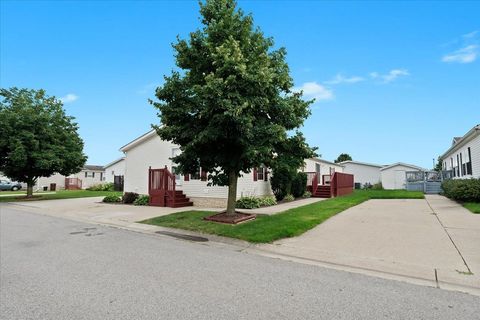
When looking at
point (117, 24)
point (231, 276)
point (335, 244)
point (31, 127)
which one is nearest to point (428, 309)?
point (231, 276)

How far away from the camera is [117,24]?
14.8 meters

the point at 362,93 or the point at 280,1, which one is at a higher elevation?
the point at 280,1

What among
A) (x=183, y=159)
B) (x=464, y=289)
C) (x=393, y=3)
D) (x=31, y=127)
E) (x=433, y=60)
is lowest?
(x=464, y=289)

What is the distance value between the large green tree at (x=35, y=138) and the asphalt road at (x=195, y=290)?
56.5 ft

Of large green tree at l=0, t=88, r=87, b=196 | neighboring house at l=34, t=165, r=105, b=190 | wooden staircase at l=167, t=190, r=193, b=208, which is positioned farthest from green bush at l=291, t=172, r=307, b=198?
neighboring house at l=34, t=165, r=105, b=190

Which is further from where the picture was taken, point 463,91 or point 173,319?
point 463,91

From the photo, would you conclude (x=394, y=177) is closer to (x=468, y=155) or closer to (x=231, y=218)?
(x=468, y=155)

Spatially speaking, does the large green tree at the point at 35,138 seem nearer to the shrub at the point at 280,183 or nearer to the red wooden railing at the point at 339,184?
the shrub at the point at 280,183

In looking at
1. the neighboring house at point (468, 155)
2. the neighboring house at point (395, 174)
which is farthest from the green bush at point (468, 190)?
the neighboring house at point (395, 174)

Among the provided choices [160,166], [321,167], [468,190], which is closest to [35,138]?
[160,166]

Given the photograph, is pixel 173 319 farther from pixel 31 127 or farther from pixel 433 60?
pixel 31 127

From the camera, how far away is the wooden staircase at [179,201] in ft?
52.7

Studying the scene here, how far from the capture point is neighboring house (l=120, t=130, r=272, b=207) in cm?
1625

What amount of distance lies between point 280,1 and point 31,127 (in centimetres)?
1983
